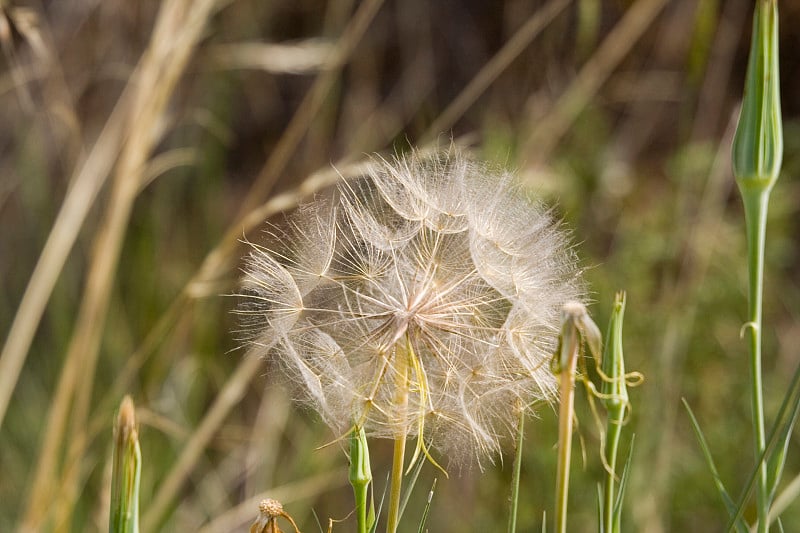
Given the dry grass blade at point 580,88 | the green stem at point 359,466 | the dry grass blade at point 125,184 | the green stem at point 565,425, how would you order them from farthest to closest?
the dry grass blade at point 580,88 → the dry grass blade at point 125,184 → the green stem at point 359,466 → the green stem at point 565,425

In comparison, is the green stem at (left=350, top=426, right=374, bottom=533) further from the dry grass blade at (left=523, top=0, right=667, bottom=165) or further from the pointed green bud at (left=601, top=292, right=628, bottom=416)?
the dry grass blade at (left=523, top=0, right=667, bottom=165)

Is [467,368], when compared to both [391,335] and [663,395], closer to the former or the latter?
[391,335]

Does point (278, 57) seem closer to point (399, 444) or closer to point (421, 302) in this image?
point (421, 302)

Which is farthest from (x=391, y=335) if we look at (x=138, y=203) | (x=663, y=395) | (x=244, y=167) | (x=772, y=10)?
(x=244, y=167)

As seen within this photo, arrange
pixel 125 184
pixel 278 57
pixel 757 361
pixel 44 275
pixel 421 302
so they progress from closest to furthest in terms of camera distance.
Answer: pixel 757 361 → pixel 421 302 → pixel 125 184 → pixel 44 275 → pixel 278 57

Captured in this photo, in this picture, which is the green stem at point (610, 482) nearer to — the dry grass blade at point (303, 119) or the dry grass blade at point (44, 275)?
the dry grass blade at point (303, 119)


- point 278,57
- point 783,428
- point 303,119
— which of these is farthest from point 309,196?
point 783,428

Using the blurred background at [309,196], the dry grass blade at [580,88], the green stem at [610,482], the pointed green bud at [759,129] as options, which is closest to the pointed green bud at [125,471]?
the green stem at [610,482]
